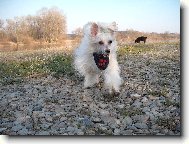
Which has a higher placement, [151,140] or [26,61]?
[26,61]

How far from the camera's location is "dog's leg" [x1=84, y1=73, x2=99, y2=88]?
3.24 metres

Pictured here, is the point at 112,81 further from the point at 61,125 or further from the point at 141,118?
the point at 61,125

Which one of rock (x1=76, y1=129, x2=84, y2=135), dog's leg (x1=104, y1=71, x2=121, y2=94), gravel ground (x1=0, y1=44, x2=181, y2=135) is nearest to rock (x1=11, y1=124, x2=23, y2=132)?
gravel ground (x1=0, y1=44, x2=181, y2=135)

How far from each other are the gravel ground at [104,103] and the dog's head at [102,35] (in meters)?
A: 0.18

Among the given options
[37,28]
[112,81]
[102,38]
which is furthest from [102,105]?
[37,28]

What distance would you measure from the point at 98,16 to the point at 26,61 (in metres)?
0.62

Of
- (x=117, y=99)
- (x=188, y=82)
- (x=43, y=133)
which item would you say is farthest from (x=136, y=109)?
(x=43, y=133)

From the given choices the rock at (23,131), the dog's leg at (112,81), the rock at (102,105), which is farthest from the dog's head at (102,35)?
the rock at (23,131)

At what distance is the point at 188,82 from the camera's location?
2965 mm

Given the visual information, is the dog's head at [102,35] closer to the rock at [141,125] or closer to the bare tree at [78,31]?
the bare tree at [78,31]

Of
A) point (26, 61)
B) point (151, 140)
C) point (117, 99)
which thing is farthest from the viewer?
point (26, 61)

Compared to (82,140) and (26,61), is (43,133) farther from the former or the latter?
(26,61)

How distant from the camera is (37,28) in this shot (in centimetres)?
314

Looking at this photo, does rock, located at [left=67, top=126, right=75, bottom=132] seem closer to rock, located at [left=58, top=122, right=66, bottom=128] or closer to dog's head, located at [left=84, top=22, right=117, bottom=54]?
rock, located at [left=58, top=122, right=66, bottom=128]
